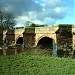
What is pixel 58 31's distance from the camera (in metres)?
30.9

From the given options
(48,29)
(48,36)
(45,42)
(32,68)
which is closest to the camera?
(32,68)

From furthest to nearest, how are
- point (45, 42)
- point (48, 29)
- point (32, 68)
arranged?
point (45, 42), point (48, 29), point (32, 68)

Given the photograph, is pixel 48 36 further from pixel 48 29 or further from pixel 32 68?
pixel 32 68

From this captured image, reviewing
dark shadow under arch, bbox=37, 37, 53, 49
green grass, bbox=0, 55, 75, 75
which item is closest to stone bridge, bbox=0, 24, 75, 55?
dark shadow under arch, bbox=37, 37, 53, 49

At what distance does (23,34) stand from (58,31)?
10.9 metres

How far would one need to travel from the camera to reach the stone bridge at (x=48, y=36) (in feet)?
99.7

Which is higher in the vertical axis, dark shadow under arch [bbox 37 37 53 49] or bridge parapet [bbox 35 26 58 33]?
bridge parapet [bbox 35 26 58 33]

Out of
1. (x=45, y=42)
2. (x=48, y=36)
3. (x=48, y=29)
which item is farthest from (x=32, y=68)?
(x=45, y=42)

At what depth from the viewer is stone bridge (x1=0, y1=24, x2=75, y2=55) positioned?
99.7 ft

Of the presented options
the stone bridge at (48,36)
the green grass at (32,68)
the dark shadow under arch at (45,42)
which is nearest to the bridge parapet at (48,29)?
the stone bridge at (48,36)

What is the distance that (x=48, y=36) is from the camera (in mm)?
33531

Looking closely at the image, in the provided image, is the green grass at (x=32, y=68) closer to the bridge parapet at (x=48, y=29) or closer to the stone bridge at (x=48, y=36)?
the stone bridge at (x=48, y=36)

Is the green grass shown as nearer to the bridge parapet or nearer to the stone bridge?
the stone bridge

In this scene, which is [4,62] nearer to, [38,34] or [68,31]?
[68,31]
